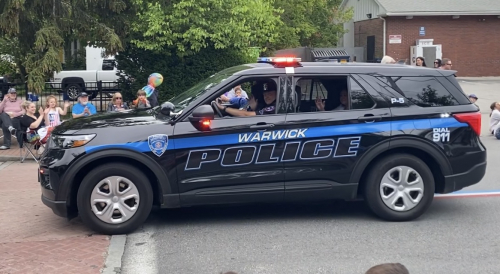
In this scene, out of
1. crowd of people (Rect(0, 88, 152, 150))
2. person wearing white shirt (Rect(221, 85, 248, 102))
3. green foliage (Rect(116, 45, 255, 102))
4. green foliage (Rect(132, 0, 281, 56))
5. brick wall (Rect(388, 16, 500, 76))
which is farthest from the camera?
brick wall (Rect(388, 16, 500, 76))

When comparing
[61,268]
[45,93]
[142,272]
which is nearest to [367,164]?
[142,272]

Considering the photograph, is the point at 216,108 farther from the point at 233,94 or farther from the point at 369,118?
the point at 369,118

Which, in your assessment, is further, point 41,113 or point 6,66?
point 6,66

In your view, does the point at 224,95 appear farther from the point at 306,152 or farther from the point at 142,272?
the point at 142,272

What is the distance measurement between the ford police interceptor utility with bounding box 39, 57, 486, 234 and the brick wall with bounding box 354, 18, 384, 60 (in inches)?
1103

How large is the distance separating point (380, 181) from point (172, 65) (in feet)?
37.9

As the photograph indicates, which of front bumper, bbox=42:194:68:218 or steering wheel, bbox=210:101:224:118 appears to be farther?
steering wheel, bbox=210:101:224:118

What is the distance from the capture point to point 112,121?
23.7 ft

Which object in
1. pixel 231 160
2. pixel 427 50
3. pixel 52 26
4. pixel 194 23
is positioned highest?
pixel 427 50

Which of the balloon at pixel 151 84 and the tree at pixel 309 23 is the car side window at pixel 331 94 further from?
the tree at pixel 309 23

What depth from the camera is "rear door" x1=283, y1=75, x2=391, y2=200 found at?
23.6 feet

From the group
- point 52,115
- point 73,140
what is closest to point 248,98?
point 73,140

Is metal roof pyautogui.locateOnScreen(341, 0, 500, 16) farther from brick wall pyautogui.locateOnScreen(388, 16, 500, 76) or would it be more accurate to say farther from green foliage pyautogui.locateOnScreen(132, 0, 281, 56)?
green foliage pyautogui.locateOnScreen(132, 0, 281, 56)

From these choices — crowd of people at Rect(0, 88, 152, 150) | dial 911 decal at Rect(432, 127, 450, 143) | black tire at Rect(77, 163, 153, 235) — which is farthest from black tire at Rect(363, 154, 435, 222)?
crowd of people at Rect(0, 88, 152, 150)
